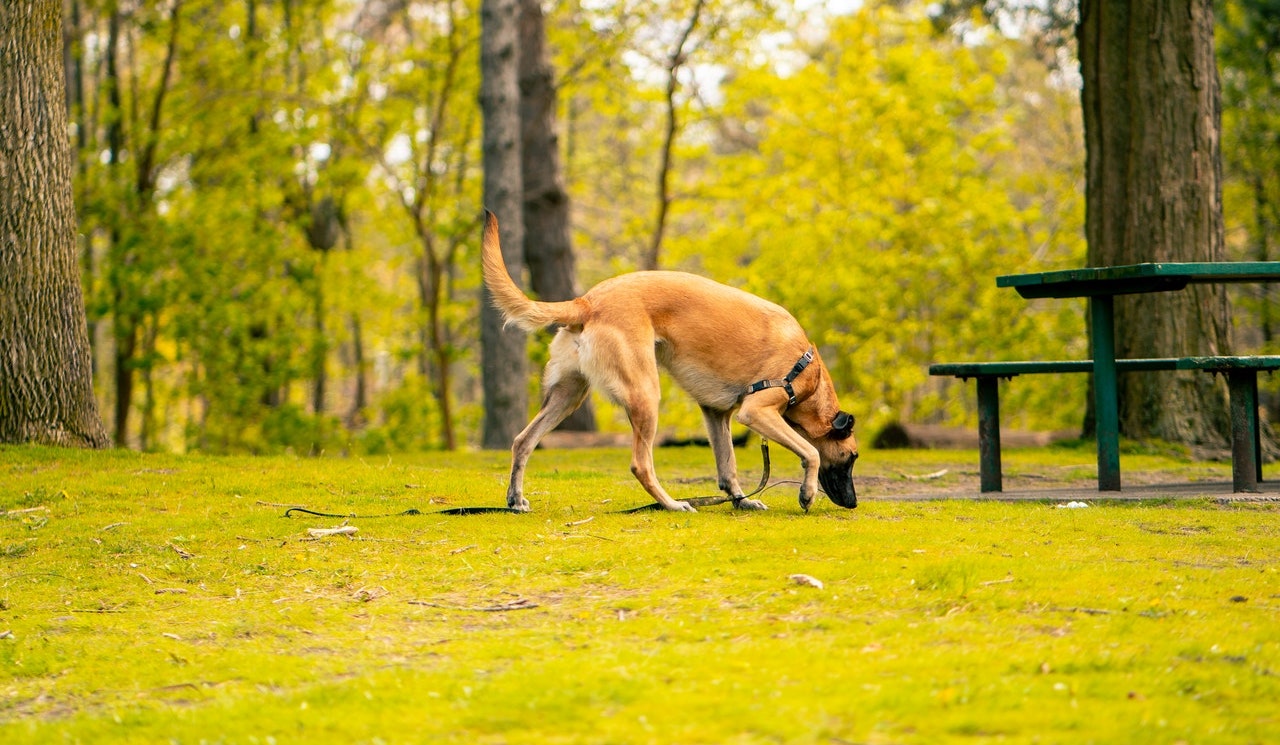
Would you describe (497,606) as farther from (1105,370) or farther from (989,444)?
(1105,370)

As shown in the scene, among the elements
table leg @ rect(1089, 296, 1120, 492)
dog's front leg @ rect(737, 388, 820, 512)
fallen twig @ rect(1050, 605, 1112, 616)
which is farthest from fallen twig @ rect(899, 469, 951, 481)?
fallen twig @ rect(1050, 605, 1112, 616)

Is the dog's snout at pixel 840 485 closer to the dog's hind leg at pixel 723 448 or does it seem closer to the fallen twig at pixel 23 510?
the dog's hind leg at pixel 723 448

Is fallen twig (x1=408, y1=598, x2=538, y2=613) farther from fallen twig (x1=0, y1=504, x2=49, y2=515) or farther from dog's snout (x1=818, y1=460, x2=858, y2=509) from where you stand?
fallen twig (x1=0, y1=504, x2=49, y2=515)

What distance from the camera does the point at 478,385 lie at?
4809 centimetres

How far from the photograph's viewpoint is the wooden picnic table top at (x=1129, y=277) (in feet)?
25.2

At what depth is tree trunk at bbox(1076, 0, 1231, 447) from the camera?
38.2 feet

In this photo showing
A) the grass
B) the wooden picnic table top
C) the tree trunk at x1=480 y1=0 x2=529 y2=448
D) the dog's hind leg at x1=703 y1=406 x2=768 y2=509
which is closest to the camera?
the grass

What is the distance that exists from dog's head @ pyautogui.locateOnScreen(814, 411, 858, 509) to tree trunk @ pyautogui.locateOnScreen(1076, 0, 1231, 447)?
4979 millimetres

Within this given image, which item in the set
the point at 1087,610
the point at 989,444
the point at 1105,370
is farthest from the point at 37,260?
the point at 1087,610

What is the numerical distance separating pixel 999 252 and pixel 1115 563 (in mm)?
17349

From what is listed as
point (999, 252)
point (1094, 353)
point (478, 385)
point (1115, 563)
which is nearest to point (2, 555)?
point (1115, 563)

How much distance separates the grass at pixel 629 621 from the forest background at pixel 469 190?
13.7m

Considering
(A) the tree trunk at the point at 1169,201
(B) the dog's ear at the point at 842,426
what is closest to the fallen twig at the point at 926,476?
(A) the tree trunk at the point at 1169,201

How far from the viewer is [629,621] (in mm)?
4918
